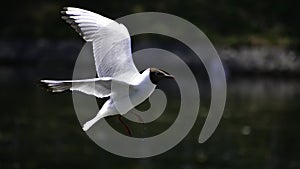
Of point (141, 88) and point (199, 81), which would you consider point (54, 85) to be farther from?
point (199, 81)

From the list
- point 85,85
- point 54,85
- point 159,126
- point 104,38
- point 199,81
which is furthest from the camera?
point 199,81

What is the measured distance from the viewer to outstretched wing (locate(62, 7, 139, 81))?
1086 centimetres

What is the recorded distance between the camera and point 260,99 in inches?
1516

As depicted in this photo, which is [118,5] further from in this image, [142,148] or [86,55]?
[142,148]

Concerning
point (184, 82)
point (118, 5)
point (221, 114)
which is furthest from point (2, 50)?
point (221, 114)

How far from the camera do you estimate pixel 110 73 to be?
35.5ft

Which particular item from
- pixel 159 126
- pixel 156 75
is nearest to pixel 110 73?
pixel 156 75

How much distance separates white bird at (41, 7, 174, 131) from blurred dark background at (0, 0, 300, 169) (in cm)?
1108

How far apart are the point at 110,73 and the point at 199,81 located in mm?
35475

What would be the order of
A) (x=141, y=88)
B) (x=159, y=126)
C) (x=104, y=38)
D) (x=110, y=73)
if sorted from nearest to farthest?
(x=141, y=88)
(x=110, y=73)
(x=104, y=38)
(x=159, y=126)

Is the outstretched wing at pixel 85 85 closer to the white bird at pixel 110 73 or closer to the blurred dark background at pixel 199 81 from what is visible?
the white bird at pixel 110 73


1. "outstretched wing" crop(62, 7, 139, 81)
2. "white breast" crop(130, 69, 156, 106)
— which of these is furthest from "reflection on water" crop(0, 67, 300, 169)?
"white breast" crop(130, 69, 156, 106)

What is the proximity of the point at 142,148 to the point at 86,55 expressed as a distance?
2840 centimetres

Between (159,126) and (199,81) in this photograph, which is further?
(199,81)
